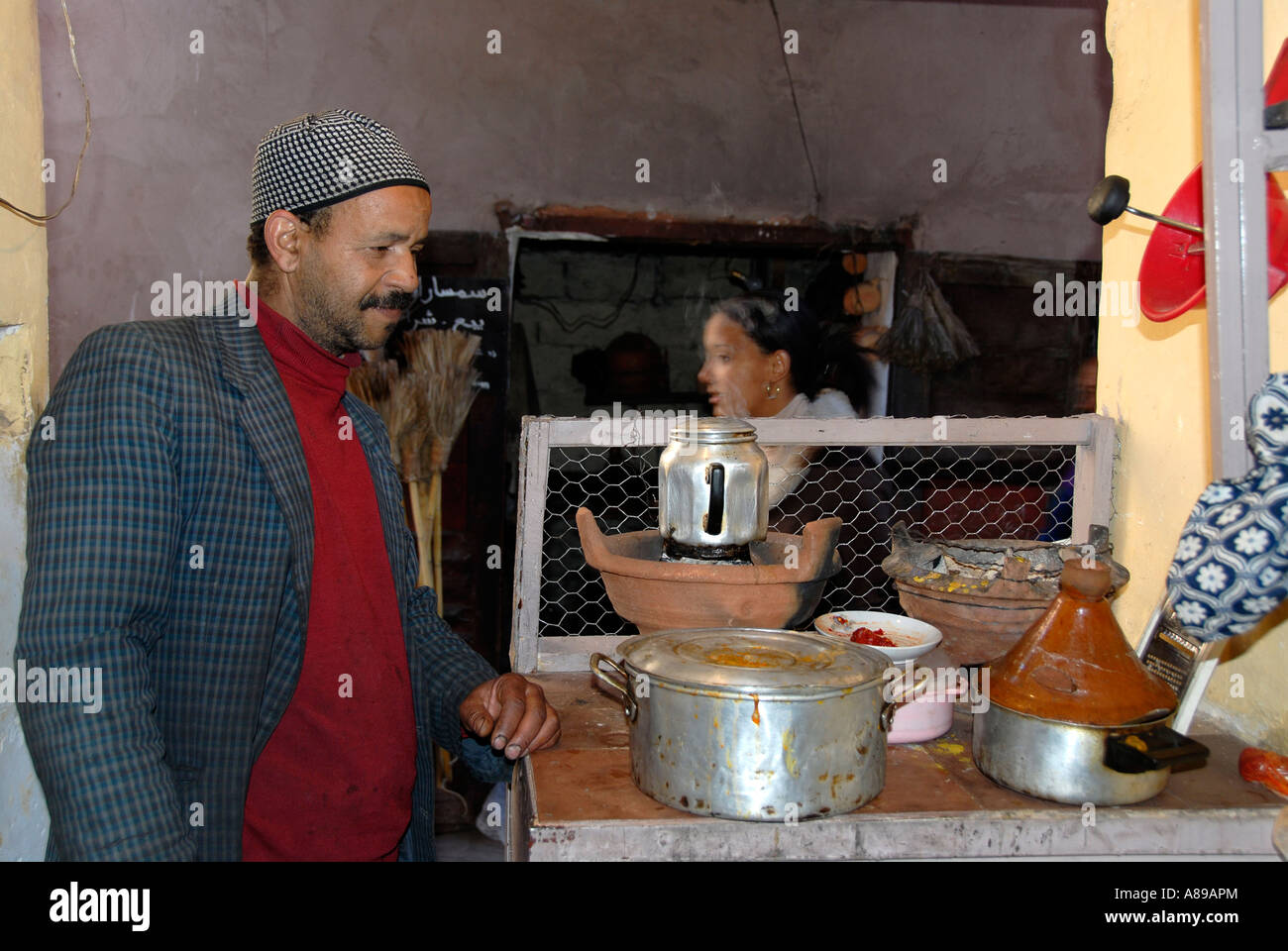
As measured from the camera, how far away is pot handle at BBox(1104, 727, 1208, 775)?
60.7 inches

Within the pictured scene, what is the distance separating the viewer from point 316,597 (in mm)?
1808

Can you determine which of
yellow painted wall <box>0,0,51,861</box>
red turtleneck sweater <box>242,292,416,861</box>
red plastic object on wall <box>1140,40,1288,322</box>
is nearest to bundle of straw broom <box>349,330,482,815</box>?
yellow painted wall <box>0,0,51,861</box>

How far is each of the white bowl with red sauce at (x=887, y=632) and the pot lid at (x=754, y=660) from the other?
0.84 ft

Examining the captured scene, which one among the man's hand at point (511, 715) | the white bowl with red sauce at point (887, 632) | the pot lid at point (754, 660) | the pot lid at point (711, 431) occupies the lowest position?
the man's hand at point (511, 715)

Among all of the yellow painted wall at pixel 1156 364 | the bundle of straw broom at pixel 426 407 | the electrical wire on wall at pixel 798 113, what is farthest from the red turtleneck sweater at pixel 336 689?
the electrical wire on wall at pixel 798 113

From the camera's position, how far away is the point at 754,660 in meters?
1.62

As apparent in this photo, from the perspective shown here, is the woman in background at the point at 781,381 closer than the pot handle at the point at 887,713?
No

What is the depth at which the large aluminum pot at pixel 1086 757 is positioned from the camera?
1.56 metres

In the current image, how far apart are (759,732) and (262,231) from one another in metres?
1.37

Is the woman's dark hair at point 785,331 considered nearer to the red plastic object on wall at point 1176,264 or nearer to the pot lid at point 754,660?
the red plastic object on wall at point 1176,264

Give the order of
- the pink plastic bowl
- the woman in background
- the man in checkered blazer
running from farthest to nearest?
the woman in background < the pink plastic bowl < the man in checkered blazer

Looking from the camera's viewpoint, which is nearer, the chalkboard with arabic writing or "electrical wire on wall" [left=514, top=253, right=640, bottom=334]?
the chalkboard with arabic writing

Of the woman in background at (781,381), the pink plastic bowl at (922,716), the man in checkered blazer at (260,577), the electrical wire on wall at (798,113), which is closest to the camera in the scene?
the man in checkered blazer at (260,577)

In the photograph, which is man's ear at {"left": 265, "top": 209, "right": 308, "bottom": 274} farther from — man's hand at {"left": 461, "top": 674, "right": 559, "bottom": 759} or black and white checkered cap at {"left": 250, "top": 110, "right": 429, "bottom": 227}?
man's hand at {"left": 461, "top": 674, "right": 559, "bottom": 759}
